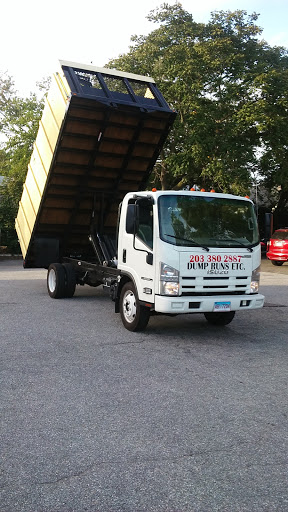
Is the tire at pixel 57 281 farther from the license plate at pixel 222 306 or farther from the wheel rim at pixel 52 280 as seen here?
the license plate at pixel 222 306

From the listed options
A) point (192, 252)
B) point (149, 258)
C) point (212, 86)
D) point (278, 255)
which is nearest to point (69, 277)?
point (149, 258)

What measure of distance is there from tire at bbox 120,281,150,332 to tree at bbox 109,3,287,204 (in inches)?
698

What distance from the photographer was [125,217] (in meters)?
8.45

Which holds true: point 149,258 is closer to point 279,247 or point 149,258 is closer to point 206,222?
point 206,222

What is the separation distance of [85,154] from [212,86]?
59.0 feet

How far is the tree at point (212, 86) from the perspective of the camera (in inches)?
1003

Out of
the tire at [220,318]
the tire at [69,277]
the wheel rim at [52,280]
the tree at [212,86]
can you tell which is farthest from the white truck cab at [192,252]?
the tree at [212,86]

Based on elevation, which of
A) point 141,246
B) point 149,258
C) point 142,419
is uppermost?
point 141,246

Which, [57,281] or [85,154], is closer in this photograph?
[85,154]

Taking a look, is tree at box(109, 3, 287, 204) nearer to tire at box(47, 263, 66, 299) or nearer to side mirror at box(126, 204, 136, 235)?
tire at box(47, 263, 66, 299)

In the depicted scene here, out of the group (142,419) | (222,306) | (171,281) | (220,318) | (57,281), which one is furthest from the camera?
(57,281)

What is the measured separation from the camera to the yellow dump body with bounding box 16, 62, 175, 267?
31.7 feet

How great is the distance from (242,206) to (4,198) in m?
20.9

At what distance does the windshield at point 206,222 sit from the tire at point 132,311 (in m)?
1.19
